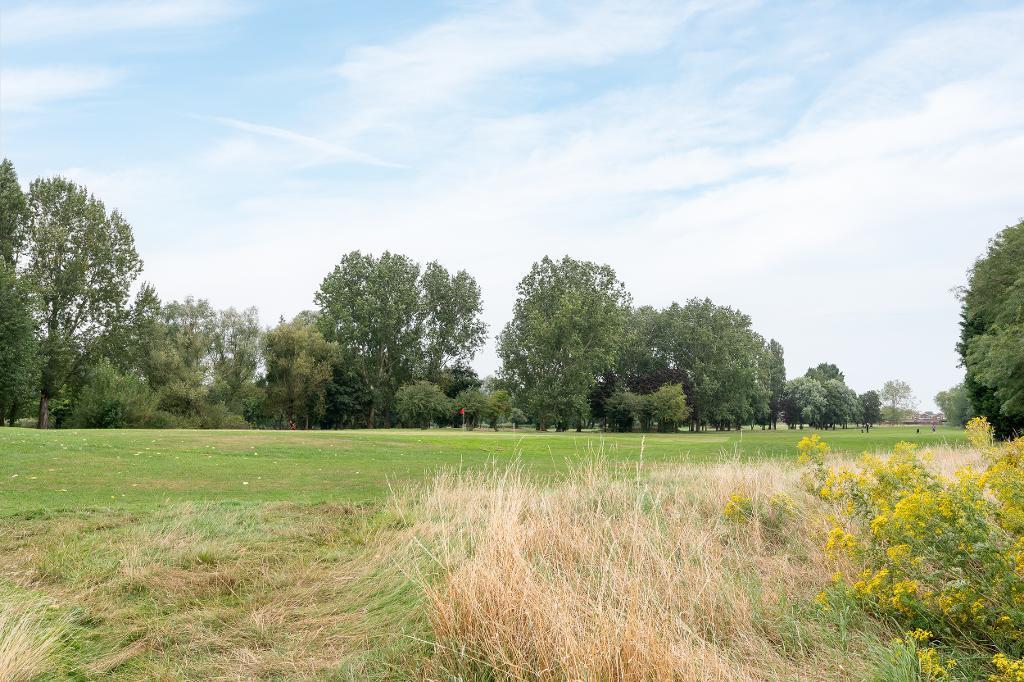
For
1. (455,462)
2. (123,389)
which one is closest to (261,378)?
(123,389)

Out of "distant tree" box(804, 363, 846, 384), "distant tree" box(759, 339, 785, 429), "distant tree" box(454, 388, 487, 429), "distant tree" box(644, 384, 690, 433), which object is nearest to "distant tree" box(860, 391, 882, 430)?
"distant tree" box(804, 363, 846, 384)

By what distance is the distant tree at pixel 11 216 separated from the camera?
44.3 meters

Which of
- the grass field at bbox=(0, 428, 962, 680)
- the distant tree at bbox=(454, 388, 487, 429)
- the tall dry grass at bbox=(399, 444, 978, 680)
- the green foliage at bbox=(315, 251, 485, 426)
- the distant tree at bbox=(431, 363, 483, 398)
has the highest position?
the green foliage at bbox=(315, 251, 485, 426)

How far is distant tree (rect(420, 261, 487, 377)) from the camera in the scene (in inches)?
2766

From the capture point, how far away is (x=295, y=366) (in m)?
58.1

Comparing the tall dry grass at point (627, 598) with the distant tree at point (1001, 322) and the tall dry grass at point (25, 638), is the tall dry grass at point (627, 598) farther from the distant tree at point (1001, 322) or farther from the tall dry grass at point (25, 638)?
the distant tree at point (1001, 322)

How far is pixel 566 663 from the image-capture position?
185 inches

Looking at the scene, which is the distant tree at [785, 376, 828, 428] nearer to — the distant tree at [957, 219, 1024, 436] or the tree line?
the tree line

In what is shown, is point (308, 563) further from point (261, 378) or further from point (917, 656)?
point (261, 378)

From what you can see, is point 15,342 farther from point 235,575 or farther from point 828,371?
point 828,371

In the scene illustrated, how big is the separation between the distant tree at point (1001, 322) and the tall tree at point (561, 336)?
2750cm

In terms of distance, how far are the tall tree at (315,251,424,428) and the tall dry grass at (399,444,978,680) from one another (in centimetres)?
5923

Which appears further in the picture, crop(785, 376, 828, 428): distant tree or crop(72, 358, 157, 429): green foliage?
crop(785, 376, 828, 428): distant tree

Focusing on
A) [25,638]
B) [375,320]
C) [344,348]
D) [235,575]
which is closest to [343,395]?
[344,348]
